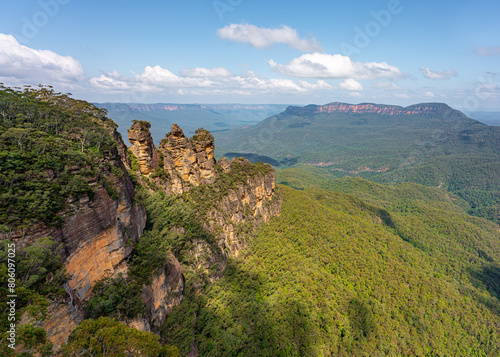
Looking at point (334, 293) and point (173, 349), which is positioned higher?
point (173, 349)

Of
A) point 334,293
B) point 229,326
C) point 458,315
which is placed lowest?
point 458,315

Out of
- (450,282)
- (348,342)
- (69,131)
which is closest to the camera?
(69,131)

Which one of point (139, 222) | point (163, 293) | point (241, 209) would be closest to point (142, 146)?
point (139, 222)

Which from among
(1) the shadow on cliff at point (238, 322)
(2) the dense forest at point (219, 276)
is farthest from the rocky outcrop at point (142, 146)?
(1) the shadow on cliff at point (238, 322)

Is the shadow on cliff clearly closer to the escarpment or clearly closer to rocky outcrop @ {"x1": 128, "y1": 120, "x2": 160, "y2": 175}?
the escarpment

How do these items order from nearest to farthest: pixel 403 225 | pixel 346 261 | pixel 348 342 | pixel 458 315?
pixel 348 342 < pixel 346 261 < pixel 458 315 < pixel 403 225

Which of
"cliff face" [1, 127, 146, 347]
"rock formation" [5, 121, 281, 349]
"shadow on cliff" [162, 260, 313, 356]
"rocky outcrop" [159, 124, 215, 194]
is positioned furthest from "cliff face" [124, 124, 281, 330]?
"cliff face" [1, 127, 146, 347]

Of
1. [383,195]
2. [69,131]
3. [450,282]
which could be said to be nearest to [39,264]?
[69,131]

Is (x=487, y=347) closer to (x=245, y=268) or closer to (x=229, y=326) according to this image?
(x=245, y=268)
